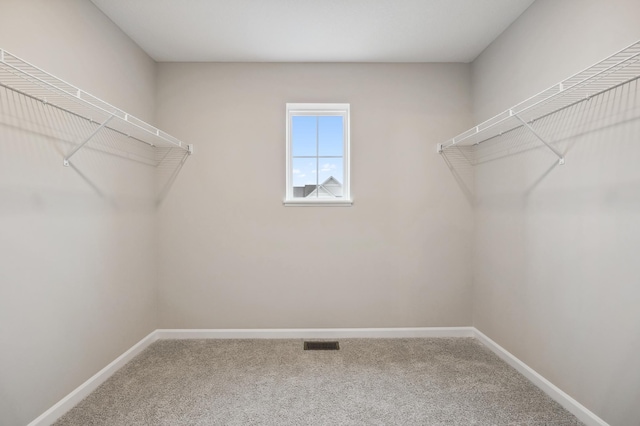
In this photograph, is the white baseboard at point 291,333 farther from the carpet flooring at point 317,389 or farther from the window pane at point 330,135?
the window pane at point 330,135

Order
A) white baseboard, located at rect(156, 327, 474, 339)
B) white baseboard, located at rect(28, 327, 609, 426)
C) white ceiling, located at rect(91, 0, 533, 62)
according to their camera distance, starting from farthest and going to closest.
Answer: white baseboard, located at rect(156, 327, 474, 339) < white baseboard, located at rect(28, 327, 609, 426) < white ceiling, located at rect(91, 0, 533, 62)

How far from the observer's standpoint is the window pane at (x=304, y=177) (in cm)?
300

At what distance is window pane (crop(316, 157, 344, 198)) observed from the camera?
3.01 metres

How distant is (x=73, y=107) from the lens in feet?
6.08

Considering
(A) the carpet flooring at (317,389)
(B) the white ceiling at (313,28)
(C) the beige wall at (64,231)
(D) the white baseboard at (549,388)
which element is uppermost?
(B) the white ceiling at (313,28)

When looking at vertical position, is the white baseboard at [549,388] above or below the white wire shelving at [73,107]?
below

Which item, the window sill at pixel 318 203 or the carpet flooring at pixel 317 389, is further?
the window sill at pixel 318 203

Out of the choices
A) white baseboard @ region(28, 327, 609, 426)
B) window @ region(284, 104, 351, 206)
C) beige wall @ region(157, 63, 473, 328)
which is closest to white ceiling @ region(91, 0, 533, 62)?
beige wall @ region(157, 63, 473, 328)

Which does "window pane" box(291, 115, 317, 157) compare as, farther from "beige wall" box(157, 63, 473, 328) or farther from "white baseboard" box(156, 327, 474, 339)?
"white baseboard" box(156, 327, 474, 339)

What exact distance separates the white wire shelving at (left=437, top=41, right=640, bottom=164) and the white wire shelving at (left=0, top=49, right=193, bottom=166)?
2294 mm

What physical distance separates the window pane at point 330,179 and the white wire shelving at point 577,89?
1.09m

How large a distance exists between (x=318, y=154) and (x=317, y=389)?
197 cm

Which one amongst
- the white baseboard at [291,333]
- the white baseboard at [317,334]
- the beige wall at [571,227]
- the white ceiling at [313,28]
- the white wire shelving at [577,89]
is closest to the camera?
the white wire shelving at [577,89]

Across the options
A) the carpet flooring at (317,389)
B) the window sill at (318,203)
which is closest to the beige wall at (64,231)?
the carpet flooring at (317,389)
